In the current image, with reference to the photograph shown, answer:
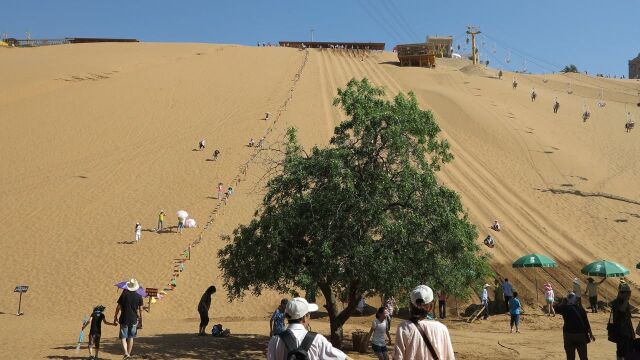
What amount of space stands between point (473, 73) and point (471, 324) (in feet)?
178

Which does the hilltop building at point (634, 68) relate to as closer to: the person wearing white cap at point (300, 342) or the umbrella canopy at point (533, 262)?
the umbrella canopy at point (533, 262)

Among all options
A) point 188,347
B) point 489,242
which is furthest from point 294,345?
point 489,242

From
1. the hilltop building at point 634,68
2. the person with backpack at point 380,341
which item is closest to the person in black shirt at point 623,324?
the person with backpack at point 380,341

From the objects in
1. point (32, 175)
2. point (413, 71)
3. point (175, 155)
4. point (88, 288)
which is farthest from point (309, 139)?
point (413, 71)

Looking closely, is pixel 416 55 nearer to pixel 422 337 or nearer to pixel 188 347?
pixel 188 347

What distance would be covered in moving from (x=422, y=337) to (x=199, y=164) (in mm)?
29439

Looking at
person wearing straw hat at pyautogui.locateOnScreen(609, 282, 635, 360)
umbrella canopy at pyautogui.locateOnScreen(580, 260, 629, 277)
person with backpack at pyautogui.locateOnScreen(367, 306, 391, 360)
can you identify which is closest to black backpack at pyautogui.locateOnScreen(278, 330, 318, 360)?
person with backpack at pyautogui.locateOnScreen(367, 306, 391, 360)

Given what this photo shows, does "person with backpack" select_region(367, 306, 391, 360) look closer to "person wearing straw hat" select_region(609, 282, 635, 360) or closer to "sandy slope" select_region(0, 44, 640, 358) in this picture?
"person wearing straw hat" select_region(609, 282, 635, 360)

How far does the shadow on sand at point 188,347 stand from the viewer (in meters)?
11.2

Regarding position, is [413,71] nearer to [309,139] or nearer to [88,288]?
[309,139]

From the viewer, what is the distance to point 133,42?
268 ft

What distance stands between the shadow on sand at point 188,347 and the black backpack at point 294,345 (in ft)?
24.9

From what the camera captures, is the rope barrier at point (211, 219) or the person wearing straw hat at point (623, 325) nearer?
the person wearing straw hat at point (623, 325)

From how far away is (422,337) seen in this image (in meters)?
4.39
